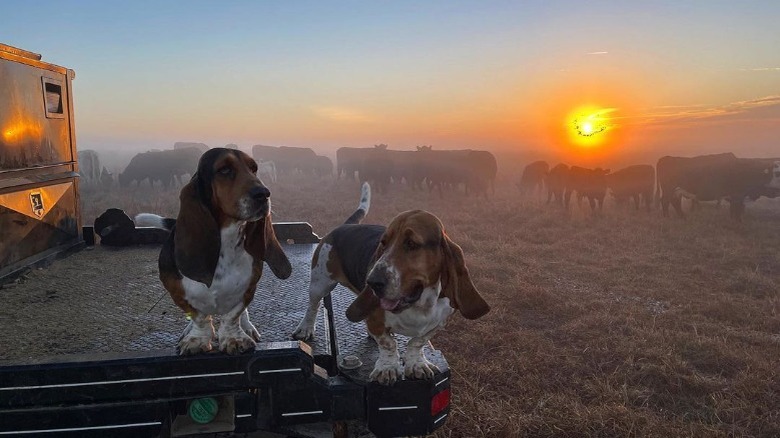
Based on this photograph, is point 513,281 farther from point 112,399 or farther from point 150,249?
point 112,399

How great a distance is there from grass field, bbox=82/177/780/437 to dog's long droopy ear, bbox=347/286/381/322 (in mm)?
1679

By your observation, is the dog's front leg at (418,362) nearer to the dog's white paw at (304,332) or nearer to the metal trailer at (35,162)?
the dog's white paw at (304,332)

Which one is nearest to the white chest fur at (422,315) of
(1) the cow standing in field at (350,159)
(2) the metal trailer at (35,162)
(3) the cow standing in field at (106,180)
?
(2) the metal trailer at (35,162)

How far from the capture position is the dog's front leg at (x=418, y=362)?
9.11ft

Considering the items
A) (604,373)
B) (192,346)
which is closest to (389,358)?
(192,346)

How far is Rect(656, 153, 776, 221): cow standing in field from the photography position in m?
16.4

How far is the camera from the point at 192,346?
2.53 meters

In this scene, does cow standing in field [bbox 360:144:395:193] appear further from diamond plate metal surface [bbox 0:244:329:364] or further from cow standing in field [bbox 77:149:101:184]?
diamond plate metal surface [bbox 0:244:329:364]

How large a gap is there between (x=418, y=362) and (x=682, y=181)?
17.8 meters

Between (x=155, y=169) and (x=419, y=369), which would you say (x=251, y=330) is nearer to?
(x=419, y=369)

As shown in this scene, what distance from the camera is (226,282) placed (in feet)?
8.59

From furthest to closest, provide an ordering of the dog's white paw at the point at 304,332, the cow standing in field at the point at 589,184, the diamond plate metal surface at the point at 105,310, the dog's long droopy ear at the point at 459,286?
the cow standing in field at the point at 589,184
the dog's white paw at the point at 304,332
the diamond plate metal surface at the point at 105,310
the dog's long droopy ear at the point at 459,286

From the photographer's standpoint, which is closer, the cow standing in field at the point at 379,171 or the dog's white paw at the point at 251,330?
the dog's white paw at the point at 251,330

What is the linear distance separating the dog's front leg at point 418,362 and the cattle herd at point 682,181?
52.0 ft
